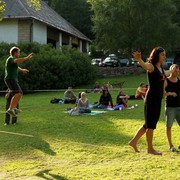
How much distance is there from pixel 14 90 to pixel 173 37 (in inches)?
1242

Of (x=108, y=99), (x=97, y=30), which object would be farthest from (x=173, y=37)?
(x=108, y=99)

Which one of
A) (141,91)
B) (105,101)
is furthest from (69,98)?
(141,91)

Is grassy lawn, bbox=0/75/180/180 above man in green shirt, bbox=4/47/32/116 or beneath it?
beneath

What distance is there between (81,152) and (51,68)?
19.7 metres

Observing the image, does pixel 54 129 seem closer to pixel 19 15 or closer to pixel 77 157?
pixel 77 157

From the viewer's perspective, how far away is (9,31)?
107ft

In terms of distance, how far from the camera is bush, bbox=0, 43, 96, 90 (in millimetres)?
26516

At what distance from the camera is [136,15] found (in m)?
37.8

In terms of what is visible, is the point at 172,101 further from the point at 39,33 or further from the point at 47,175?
the point at 39,33

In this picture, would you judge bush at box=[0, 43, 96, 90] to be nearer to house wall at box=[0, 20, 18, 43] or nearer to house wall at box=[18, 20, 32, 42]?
house wall at box=[18, 20, 32, 42]

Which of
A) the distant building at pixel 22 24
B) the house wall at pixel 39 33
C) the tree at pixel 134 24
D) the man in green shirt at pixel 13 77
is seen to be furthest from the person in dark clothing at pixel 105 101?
the tree at pixel 134 24

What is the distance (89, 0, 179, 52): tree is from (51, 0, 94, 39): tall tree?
21574 millimetres

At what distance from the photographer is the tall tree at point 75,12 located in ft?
201

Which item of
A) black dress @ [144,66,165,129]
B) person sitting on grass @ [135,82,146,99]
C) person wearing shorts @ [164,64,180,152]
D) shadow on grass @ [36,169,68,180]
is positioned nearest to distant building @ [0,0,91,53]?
person sitting on grass @ [135,82,146,99]
